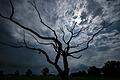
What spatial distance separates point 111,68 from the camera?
92375 mm

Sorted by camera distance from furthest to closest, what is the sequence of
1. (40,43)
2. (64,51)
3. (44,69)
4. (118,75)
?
1. (44,69)
2. (118,75)
3. (40,43)
4. (64,51)

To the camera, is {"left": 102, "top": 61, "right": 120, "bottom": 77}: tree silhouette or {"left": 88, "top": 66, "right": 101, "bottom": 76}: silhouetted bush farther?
{"left": 88, "top": 66, "right": 101, "bottom": 76}: silhouetted bush

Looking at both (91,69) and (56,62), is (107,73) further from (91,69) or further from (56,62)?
(56,62)

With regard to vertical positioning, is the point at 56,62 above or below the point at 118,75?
below

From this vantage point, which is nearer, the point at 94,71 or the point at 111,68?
the point at 111,68

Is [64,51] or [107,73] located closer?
[64,51]

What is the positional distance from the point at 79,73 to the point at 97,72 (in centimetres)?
1354

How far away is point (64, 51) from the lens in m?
10.0

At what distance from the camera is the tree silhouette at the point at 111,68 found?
88625 mm

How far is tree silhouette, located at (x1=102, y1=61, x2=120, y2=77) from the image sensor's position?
291 feet

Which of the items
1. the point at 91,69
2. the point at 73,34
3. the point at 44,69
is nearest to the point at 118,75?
the point at 91,69

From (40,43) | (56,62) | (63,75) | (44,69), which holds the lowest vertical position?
(63,75)

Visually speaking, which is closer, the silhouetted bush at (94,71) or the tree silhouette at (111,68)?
the tree silhouette at (111,68)

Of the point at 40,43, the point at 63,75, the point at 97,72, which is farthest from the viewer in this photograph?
the point at 97,72
